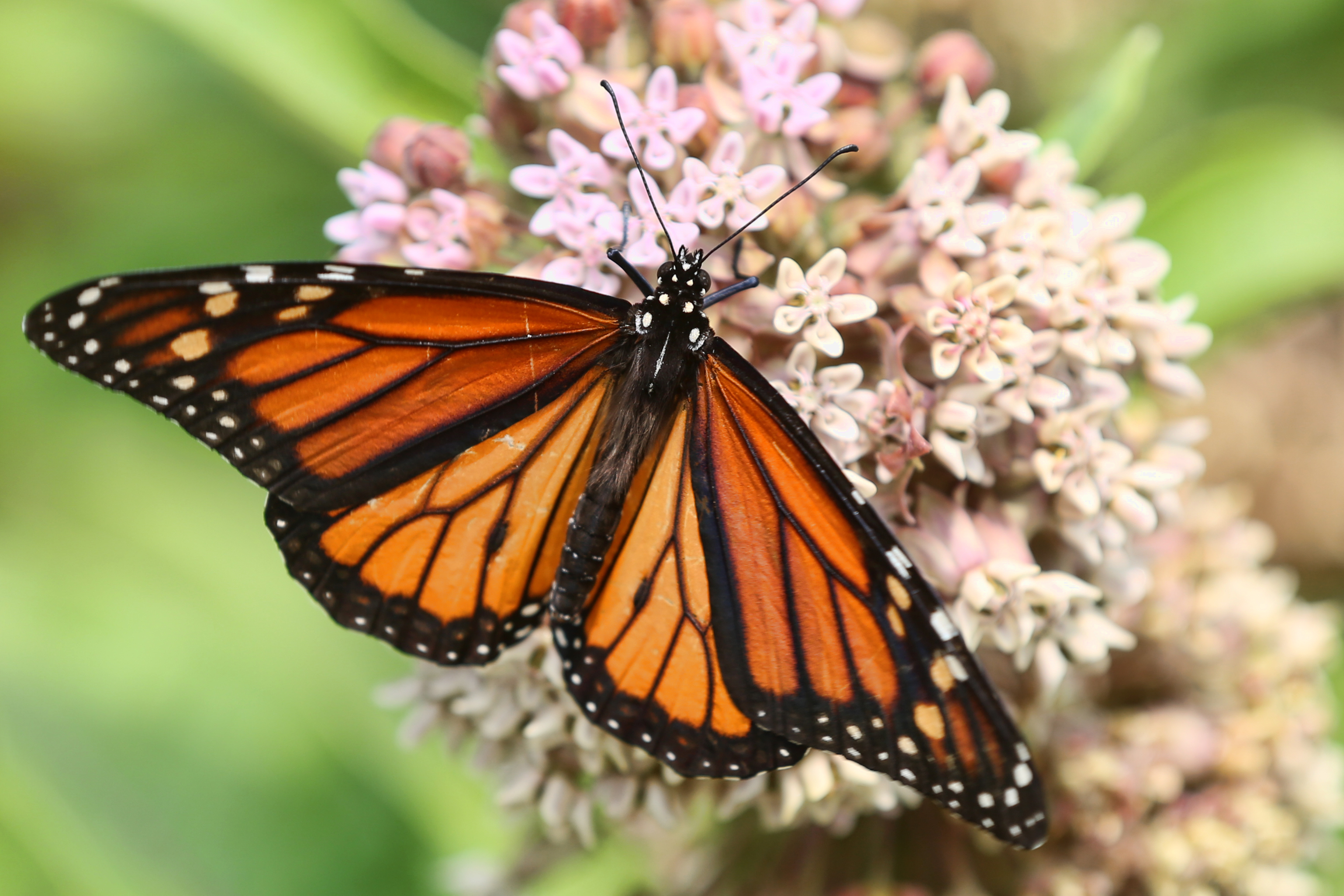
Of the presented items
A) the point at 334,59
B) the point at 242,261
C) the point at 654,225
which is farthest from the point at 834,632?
the point at 242,261

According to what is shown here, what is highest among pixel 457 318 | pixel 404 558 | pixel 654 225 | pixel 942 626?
pixel 654 225

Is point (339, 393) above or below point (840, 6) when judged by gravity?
below

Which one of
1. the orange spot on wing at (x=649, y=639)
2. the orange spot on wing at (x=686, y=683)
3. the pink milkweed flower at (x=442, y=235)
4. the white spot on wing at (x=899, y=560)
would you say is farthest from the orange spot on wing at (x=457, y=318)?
the white spot on wing at (x=899, y=560)

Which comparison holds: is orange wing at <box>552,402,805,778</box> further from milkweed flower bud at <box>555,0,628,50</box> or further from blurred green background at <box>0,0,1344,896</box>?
blurred green background at <box>0,0,1344,896</box>

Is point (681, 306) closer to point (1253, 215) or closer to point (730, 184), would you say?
point (730, 184)

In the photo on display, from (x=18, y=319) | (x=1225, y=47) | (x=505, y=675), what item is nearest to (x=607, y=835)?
(x=505, y=675)

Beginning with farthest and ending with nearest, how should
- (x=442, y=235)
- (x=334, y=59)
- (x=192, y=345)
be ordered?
(x=334, y=59) → (x=442, y=235) → (x=192, y=345)

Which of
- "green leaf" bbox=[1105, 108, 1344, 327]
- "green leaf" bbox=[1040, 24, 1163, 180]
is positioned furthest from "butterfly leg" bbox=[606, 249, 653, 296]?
"green leaf" bbox=[1105, 108, 1344, 327]

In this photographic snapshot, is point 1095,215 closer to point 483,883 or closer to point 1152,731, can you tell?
point 1152,731
